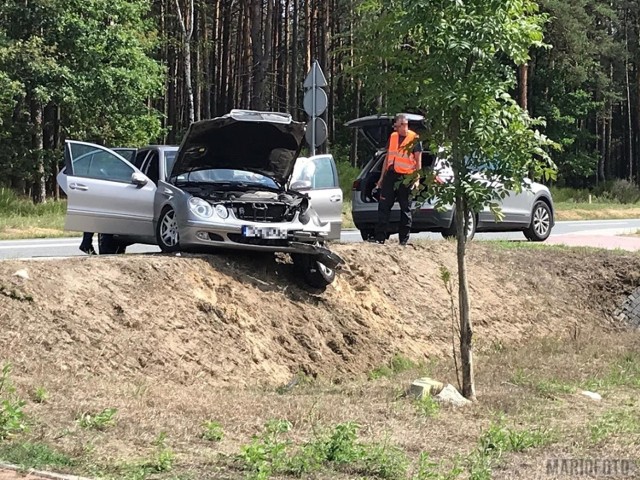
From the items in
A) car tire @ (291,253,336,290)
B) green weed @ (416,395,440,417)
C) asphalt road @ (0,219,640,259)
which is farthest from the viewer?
asphalt road @ (0,219,640,259)

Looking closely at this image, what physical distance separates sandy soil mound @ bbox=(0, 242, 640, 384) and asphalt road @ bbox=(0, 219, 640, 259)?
2804 mm

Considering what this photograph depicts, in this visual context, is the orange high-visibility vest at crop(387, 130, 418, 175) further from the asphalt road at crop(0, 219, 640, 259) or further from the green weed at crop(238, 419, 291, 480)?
the green weed at crop(238, 419, 291, 480)

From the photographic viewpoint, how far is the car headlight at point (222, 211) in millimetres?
A: 11070

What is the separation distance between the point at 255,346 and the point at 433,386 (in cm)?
276

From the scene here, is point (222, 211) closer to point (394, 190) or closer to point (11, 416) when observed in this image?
point (394, 190)

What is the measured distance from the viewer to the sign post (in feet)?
48.8

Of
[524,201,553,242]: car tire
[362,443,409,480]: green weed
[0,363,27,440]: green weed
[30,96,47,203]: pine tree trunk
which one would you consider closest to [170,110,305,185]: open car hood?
[0,363,27,440]: green weed

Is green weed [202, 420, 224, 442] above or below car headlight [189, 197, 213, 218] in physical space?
below

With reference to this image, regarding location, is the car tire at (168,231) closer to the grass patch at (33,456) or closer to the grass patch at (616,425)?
the grass patch at (616,425)

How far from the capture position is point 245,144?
1148cm

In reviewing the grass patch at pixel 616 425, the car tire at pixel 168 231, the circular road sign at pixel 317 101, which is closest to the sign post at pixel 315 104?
the circular road sign at pixel 317 101

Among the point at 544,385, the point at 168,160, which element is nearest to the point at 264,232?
the point at 168,160

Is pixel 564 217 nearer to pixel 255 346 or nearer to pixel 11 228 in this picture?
pixel 11 228

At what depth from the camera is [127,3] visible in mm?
29734
